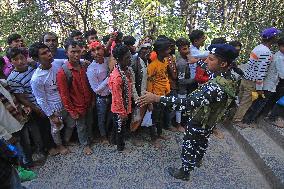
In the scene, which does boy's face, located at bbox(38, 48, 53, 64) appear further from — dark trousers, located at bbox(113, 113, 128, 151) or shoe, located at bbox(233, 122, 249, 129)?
shoe, located at bbox(233, 122, 249, 129)

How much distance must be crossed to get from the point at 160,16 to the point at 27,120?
446cm

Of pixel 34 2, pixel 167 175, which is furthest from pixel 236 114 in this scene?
pixel 34 2

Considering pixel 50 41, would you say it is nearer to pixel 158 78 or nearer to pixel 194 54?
pixel 158 78

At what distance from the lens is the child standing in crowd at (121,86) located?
382 cm

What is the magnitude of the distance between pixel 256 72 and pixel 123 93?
228cm

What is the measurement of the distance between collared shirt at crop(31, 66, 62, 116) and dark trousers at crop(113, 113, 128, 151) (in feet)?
2.64

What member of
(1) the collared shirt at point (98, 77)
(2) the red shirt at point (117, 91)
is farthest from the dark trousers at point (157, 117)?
(1) the collared shirt at point (98, 77)

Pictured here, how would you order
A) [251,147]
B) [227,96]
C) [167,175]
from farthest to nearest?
[251,147]
[167,175]
[227,96]

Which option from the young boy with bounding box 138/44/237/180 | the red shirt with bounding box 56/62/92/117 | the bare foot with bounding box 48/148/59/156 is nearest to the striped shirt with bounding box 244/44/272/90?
the young boy with bounding box 138/44/237/180

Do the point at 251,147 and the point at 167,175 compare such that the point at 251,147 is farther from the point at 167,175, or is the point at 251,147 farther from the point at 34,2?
the point at 34,2

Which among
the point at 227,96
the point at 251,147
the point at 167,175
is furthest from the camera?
the point at 251,147

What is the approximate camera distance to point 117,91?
3.90 metres

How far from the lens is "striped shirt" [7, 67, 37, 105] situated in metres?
3.79

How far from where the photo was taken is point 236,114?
5266mm
